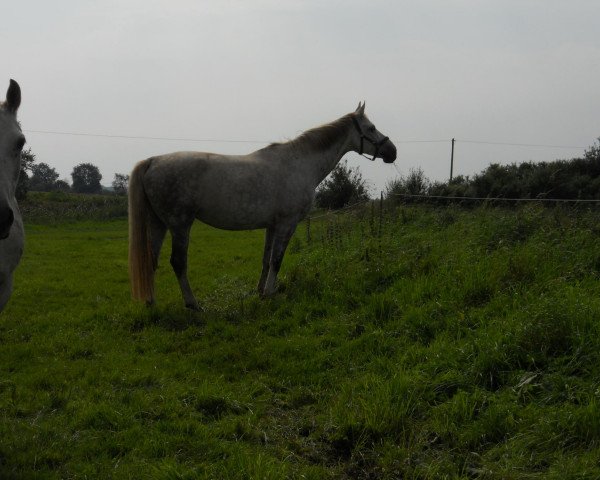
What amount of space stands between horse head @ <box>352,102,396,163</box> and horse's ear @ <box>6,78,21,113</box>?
17.6 feet

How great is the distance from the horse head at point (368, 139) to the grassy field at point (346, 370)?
1.55 m

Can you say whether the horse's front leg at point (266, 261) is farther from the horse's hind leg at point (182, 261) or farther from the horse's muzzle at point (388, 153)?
the horse's muzzle at point (388, 153)

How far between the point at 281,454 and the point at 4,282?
2547 mm

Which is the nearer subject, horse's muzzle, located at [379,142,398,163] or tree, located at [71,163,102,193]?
horse's muzzle, located at [379,142,398,163]

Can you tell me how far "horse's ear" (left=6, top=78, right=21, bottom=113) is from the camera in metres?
3.64

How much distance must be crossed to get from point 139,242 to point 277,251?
6.45ft

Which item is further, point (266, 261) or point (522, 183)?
point (522, 183)

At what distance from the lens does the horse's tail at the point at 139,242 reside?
21.3 feet

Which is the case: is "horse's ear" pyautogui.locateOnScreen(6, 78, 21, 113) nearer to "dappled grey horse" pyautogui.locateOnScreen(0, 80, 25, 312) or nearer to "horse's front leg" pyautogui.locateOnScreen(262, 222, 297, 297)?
"dappled grey horse" pyautogui.locateOnScreen(0, 80, 25, 312)

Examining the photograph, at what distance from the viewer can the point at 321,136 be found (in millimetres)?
7832

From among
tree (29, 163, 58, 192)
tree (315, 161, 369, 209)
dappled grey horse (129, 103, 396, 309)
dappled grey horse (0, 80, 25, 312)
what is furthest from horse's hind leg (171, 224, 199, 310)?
tree (29, 163, 58, 192)

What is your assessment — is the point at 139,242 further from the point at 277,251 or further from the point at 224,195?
the point at 277,251

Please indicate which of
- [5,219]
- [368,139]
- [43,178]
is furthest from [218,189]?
[43,178]

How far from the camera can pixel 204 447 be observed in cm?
326
